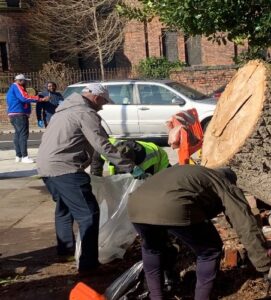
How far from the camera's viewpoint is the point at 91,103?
5.54 m

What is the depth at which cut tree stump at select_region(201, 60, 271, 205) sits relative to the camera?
232 inches

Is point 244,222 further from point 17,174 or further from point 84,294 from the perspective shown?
point 17,174

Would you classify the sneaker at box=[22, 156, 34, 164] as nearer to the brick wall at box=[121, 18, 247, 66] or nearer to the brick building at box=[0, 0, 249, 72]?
the brick building at box=[0, 0, 249, 72]

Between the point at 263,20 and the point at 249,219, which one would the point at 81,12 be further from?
the point at 249,219

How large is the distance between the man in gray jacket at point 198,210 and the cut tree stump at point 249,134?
5.88 feet

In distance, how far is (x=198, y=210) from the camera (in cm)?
401

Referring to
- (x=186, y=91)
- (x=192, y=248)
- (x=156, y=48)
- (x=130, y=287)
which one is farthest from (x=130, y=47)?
(x=192, y=248)

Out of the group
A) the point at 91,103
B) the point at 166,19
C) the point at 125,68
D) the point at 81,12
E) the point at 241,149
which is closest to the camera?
the point at 91,103

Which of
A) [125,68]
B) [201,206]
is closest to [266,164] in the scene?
[201,206]

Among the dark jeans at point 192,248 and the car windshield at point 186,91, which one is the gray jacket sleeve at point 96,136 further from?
the car windshield at point 186,91

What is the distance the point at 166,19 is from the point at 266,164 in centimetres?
254

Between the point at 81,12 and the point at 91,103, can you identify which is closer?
the point at 91,103

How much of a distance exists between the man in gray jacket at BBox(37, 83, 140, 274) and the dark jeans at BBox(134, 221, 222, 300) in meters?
1.14

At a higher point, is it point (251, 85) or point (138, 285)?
point (251, 85)
